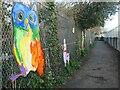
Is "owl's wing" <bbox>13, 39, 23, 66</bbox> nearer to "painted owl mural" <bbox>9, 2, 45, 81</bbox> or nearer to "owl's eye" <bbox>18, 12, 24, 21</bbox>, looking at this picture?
"painted owl mural" <bbox>9, 2, 45, 81</bbox>

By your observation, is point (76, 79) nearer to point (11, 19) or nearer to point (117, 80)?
point (117, 80)

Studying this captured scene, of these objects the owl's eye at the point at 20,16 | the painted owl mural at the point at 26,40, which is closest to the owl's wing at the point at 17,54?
the painted owl mural at the point at 26,40

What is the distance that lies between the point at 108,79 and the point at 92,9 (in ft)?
15.8

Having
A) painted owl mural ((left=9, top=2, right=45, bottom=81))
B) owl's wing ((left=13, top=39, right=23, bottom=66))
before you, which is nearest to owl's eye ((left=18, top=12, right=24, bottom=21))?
painted owl mural ((left=9, top=2, right=45, bottom=81))

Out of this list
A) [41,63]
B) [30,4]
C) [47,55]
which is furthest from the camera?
[47,55]

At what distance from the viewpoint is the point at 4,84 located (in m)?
2.36

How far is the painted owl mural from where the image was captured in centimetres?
230

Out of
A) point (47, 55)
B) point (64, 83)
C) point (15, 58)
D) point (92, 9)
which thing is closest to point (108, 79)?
point (64, 83)

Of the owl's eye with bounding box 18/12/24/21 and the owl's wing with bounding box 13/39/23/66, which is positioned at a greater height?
the owl's eye with bounding box 18/12/24/21

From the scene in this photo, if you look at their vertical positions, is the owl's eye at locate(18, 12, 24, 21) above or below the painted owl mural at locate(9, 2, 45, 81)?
above

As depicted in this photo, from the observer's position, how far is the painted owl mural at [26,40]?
2299 mm

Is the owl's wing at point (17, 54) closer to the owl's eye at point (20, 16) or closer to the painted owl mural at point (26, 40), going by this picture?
the painted owl mural at point (26, 40)

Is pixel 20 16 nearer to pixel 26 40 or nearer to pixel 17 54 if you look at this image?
pixel 26 40

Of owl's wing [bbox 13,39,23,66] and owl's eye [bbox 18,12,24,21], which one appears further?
owl's eye [bbox 18,12,24,21]
